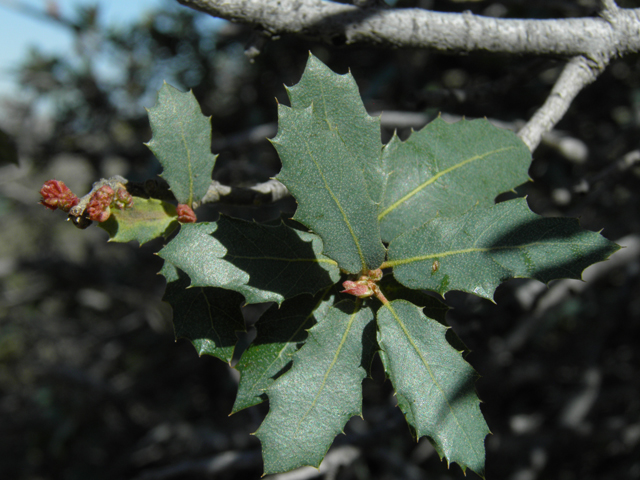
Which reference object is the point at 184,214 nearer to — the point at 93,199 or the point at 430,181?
the point at 93,199

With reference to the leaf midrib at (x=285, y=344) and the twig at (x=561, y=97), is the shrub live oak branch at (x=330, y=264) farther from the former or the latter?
the twig at (x=561, y=97)

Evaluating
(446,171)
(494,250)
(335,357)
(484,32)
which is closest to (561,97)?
(484,32)

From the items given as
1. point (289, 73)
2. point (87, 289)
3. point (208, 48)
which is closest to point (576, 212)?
point (289, 73)

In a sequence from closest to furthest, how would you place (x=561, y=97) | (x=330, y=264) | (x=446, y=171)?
(x=330, y=264) → (x=446, y=171) → (x=561, y=97)

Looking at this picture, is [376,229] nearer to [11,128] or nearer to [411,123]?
[411,123]

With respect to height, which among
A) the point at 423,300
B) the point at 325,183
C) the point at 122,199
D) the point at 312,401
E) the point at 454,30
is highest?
the point at 454,30

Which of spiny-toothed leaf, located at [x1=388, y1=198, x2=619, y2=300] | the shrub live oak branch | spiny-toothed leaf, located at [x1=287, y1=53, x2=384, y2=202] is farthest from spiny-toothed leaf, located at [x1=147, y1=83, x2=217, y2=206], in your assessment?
spiny-toothed leaf, located at [x1=388, y1=198, x2=619, y2=300]

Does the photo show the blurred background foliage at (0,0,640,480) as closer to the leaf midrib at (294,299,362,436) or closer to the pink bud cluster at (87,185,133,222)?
the pink bud cluster at (87,185,133,222)
